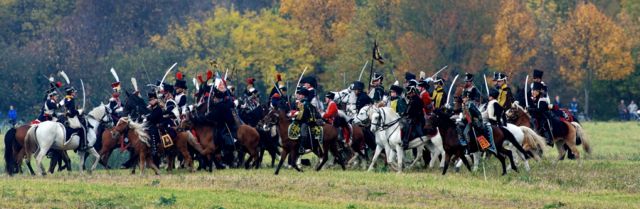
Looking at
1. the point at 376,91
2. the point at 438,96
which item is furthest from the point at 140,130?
the point at 438,96

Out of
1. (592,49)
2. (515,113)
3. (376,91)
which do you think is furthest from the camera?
(592,49)

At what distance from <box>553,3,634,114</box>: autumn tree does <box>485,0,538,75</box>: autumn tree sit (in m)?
2.15

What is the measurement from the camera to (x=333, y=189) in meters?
33.6

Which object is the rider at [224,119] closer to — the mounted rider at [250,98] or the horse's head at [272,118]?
the horse's head at [272,118]

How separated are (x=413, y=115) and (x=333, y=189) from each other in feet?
17.3

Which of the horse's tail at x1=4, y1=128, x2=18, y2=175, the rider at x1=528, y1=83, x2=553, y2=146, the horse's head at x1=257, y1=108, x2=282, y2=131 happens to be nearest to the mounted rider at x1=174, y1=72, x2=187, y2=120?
the horse's head at x1=257, y1=108, x2=282, y2=131

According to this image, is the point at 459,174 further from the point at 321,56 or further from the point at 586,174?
the point at 321,56

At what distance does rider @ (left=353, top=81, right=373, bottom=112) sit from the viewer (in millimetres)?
41281

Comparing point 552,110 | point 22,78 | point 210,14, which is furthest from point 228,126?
point 210,14

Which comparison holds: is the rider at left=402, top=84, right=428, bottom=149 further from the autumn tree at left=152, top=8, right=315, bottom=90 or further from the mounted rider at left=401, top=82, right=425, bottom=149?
the autumn tree at left=152, top=8, right=315, bottom=90

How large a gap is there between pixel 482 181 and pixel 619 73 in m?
59.7

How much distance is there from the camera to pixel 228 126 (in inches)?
1583

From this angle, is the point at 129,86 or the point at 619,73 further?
the point at 619,73

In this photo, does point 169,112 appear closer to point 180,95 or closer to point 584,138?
point 180,95
